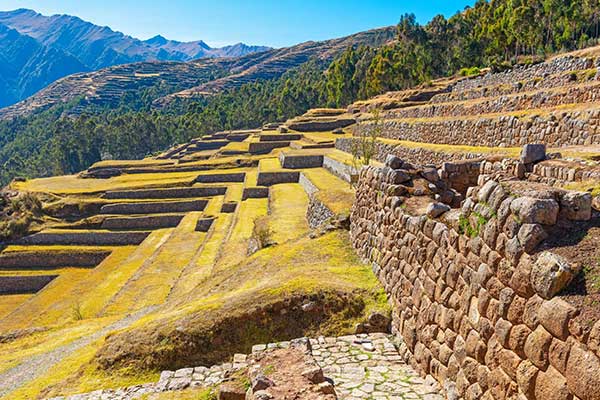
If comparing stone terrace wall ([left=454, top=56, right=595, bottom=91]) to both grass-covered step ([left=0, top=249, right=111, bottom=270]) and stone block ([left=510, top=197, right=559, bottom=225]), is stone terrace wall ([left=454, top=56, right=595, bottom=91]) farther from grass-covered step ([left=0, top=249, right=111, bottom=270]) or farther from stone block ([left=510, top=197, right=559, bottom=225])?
grass-covered step ([left=0, top=249, right=111, bottom=270])

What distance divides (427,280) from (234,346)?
4268 mm

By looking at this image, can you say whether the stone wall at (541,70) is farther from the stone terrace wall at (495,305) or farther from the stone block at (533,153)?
the stone terrace wall at (495,305)

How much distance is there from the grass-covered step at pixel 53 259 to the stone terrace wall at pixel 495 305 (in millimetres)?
35141

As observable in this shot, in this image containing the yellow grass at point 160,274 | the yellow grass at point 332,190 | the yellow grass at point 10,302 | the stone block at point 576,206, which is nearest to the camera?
the stone block at point 576,206

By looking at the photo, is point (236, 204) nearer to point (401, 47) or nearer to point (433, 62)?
point (433, 62)

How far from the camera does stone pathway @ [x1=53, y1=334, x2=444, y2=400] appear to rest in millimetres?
6020

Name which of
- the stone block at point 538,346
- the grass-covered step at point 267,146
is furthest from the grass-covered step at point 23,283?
the stone block at point 538,346

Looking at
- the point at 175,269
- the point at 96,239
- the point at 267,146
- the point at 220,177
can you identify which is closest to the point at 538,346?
the point at 175,269

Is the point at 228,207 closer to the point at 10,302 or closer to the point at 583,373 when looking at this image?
the point at 10,302

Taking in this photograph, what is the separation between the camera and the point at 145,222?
134 feet

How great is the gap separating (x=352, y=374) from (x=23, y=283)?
120ft

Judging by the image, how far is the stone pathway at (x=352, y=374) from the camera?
602 cm

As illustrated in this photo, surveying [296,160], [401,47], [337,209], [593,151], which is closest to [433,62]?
[401,47]

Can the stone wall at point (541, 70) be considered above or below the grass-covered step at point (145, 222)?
above
